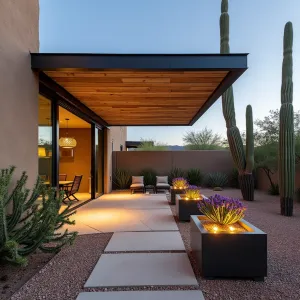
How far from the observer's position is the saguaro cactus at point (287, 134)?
20.8 ft

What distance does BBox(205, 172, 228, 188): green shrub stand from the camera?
12.5m

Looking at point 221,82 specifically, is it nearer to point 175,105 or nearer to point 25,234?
point 175,105

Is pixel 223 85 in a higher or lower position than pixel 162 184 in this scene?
higher

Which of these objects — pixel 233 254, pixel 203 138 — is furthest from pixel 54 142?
pixel 203 138

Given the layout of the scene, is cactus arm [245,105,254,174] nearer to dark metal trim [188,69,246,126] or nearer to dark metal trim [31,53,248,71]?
dark metal trim [188,69,246,126]

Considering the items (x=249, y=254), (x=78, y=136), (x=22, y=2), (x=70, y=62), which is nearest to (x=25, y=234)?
(x=249, y=254)

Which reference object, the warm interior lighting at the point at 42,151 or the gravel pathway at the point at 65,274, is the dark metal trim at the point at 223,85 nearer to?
the gravel pathway at the point at 65,274

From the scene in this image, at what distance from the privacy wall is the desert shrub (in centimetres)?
36

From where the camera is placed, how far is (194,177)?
498 inches

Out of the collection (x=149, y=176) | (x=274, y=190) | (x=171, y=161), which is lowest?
(x=274, y=190)

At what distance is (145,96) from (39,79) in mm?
2439

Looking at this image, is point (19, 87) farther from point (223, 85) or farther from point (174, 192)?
point (174, 192)

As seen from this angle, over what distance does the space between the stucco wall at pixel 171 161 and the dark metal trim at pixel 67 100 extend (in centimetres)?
445

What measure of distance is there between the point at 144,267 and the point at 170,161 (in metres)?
10.1
